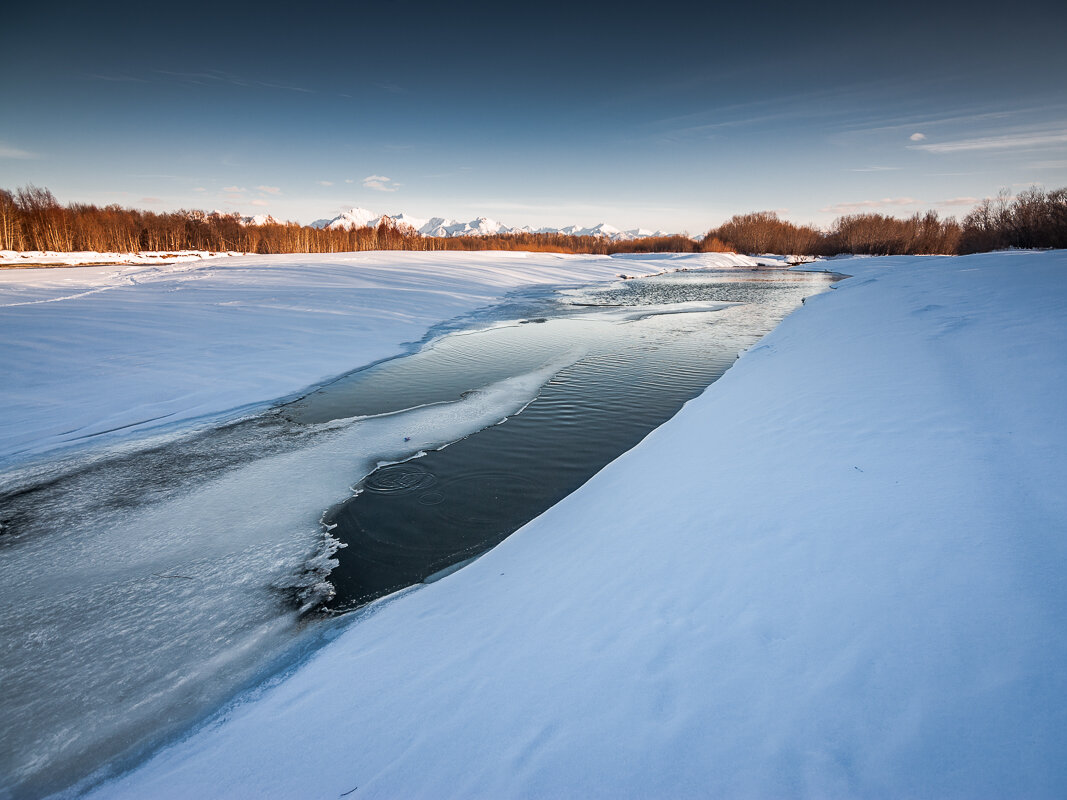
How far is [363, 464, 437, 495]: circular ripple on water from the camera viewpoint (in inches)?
230

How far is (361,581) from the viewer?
430 cm

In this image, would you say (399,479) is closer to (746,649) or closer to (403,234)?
(746,649)

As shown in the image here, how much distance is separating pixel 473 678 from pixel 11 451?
778 centimetres

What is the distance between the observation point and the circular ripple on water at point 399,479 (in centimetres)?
585

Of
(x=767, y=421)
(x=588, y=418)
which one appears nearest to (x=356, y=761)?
(x=767, y=421)

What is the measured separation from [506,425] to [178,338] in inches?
383

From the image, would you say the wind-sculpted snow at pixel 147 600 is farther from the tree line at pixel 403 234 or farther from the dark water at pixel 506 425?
the tree line at pixel 403 234

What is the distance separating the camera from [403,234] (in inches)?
3462

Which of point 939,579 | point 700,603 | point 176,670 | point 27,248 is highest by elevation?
point 27,248

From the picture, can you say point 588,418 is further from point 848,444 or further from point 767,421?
point 848,444

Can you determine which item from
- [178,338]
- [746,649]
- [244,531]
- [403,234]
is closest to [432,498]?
[244,531]

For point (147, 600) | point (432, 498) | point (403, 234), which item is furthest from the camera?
point (403, 234)

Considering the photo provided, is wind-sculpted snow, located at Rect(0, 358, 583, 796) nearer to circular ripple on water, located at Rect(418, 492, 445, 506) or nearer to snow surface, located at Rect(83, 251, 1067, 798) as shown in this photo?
snow surface, located at Rect(83, 251, 1067, 798)

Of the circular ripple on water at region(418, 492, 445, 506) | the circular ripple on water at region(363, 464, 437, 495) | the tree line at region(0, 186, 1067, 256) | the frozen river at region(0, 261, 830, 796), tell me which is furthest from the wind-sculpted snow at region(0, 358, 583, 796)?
the tree line at region(0, 186, 1067, 256)
